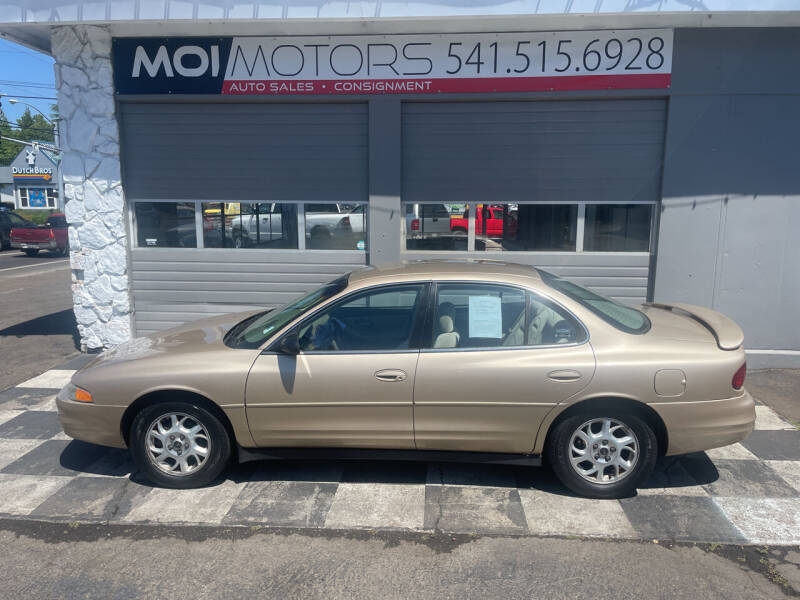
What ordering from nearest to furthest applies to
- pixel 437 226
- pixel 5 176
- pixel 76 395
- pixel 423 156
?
1. pixel 76 395
2. pixel 423 156
3. pixel 437 226
4. pixel 5 176

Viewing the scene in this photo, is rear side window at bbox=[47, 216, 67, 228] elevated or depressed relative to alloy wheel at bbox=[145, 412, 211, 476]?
elevated

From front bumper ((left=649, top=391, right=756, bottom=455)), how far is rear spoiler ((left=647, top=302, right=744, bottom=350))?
0.37 m

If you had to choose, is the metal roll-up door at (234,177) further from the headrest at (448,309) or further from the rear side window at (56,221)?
the rear side window at (56,221)

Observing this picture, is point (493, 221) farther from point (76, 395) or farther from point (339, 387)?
point (76, 395)

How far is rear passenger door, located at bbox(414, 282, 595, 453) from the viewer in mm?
4230

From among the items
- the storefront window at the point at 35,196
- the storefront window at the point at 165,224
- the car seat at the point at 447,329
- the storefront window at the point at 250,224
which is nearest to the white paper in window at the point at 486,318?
the car seat at the point at 447,329

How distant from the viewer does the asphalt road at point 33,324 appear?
25.8 ft

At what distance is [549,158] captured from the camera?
7758mm

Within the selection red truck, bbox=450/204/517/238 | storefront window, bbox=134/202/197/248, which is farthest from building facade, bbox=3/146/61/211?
red truck, bbox=450/204/517/238

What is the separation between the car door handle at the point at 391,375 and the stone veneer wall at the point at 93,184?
17.6ft

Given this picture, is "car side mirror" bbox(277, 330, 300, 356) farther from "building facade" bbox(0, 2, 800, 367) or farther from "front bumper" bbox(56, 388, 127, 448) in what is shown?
"building facade" bbox(0, 2, 800, 367)

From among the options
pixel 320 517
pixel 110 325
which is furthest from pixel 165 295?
pixel 320 517

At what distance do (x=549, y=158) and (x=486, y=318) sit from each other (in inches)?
157

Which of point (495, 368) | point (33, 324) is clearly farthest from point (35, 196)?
point (495, 368)
